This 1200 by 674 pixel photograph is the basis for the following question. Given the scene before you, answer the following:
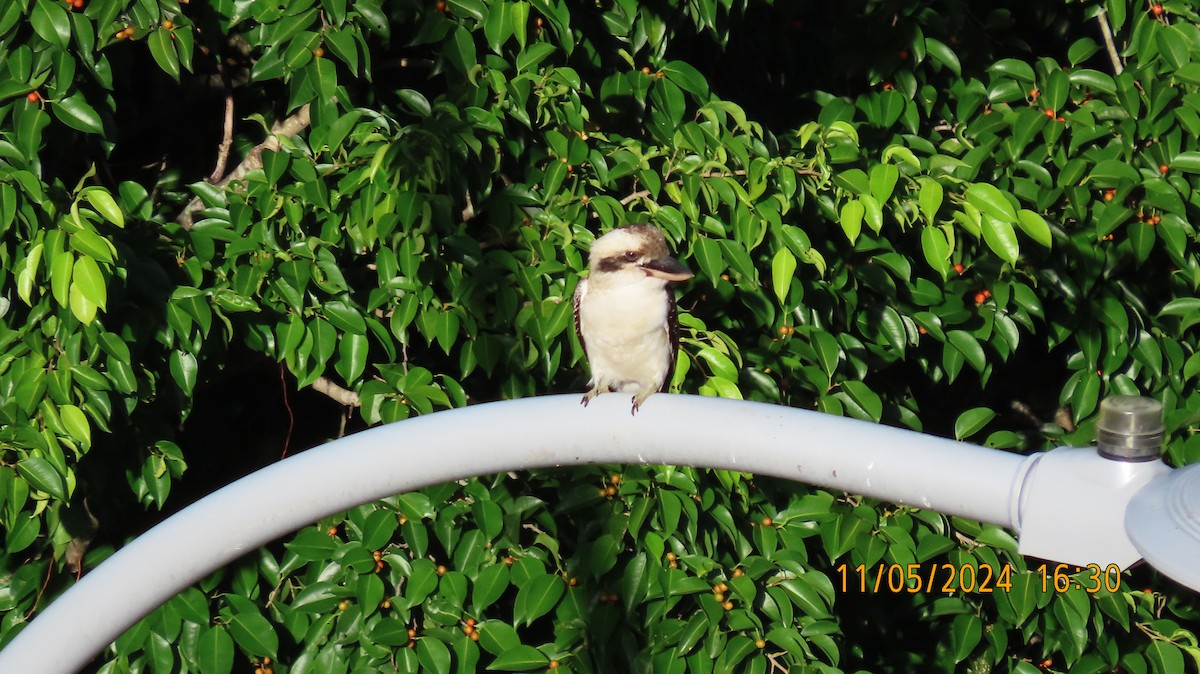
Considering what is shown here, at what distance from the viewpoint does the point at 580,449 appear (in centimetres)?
221

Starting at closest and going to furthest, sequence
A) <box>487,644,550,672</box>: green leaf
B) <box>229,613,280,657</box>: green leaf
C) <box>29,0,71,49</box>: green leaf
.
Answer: <box>29,0,71,49</box>: green leaf
<box>487,644,550,672</box>: green leaf
<box>229,613,280,657</box>: green leaf

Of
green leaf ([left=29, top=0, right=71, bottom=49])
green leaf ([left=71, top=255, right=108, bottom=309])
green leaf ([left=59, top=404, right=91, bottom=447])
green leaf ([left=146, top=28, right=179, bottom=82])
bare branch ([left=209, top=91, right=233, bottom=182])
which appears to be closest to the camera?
green leaf ([left=71, top=255, right=108, bottom=309])

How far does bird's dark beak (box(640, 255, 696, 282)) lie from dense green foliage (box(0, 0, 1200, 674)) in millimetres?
93

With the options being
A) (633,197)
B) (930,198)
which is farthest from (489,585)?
(930,198)

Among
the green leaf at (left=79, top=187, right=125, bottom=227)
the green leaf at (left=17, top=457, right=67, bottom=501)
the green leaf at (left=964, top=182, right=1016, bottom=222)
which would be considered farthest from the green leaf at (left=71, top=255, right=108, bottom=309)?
the green leaf at (left=964, top=182, right=1016, bottom=222)

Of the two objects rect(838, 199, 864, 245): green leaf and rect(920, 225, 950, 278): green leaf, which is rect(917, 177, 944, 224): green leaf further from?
rect(838, 199, 864, 245): green leaf

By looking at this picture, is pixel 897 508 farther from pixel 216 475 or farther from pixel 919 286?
pixel 216 475

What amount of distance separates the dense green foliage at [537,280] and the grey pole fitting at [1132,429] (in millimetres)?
1632

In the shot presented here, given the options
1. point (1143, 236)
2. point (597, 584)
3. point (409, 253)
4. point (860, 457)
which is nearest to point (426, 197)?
point (409, 253)

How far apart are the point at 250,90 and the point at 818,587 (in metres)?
2.26

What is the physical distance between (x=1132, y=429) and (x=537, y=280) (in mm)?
2019

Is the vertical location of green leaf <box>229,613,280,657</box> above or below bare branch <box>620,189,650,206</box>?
below

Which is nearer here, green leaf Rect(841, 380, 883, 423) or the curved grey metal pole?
the curved grey metal pole

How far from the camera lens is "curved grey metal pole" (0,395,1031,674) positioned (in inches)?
84.1
